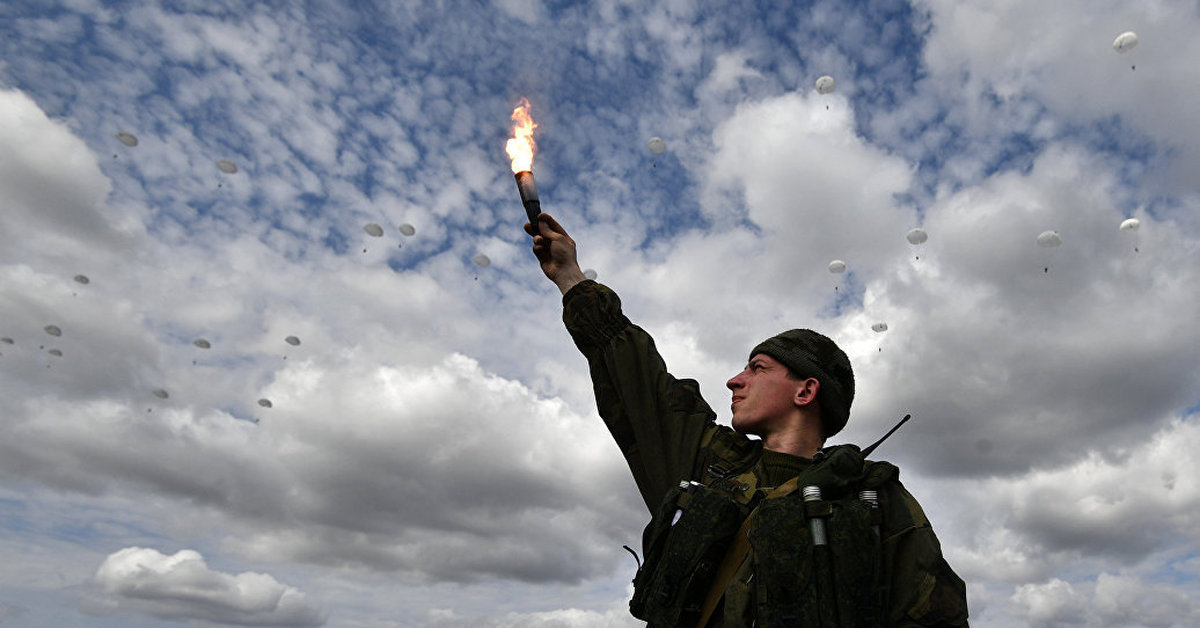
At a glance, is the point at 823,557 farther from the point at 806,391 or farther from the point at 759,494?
the point at 806,391

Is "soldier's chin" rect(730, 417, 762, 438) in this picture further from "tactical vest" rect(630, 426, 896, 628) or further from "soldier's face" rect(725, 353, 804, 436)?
"tactical vest" rect(630, 426, 896, 628)

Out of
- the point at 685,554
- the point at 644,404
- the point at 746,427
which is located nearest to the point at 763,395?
the point at 746,427

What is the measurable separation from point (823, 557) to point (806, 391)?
1.65 metres

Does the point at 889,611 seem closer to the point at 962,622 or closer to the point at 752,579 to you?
the point at 962,622

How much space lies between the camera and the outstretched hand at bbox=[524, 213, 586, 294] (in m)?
6.28

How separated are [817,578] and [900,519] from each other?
67cm

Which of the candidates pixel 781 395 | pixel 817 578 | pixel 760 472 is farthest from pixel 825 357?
pixel 817 578

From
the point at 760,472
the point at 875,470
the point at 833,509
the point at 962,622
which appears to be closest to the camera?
the point at 962,622

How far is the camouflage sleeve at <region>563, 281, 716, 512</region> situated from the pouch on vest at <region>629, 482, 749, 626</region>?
615 mm

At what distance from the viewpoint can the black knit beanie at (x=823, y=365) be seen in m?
5.68

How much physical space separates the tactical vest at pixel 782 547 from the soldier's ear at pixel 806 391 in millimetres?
694

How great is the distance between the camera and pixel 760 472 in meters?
5.34

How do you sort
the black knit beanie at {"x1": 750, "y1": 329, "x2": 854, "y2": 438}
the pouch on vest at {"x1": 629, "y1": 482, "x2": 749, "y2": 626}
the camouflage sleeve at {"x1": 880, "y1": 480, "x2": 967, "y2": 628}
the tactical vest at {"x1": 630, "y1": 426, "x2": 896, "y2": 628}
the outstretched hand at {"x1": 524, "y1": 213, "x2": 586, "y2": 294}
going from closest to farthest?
the camouflage sleeve at {"x1": 880, "y1": 480, "x2": 967, "y2": 628}, the tactical vest at {"x1": 630, "y1": 426, "x2": 896, "y2": 628}, the pouch on vest at {"x1": 629, "y1": 482, "x2": 749, "y2": 626}, the black knit beanie at {"x1": 750, "y1": 329, "x2": 854, "y2": 438}, the outstretched hand at {"x1": 524, "y1": 213, "x2": 586, "y2": 294}

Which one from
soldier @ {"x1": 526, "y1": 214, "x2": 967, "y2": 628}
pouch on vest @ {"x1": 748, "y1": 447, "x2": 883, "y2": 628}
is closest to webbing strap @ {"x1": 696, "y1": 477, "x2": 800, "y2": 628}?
soldier @ {"x1": 526, "y1": 214, "x2": 967, "y2": 628}
